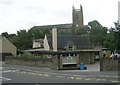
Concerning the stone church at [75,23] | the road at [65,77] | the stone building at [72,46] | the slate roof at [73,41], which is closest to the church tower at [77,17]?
the stone church at [75,23]

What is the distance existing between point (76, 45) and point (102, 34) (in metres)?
51.0

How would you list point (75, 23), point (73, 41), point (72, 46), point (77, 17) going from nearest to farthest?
point (72, 46)
point (73, 41)
point (75, 23)
point (77, 17)

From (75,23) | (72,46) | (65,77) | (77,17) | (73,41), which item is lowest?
(65,77)

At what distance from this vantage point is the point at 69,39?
71000 mm

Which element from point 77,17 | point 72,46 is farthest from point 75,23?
point 72,46

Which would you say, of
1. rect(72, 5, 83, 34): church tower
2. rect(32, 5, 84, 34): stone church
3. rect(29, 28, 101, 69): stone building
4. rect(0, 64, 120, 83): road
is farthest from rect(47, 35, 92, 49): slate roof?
rect(72, 5, 83, 34): church tower

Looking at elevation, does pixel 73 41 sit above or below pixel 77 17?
below

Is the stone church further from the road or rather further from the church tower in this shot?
the road

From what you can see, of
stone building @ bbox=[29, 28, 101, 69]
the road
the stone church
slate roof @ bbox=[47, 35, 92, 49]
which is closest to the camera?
the road

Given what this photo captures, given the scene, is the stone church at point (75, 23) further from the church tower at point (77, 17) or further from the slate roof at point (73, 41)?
the slate roof at point (73, 41)

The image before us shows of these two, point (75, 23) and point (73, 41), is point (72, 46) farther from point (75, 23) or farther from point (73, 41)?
point (75, 23)

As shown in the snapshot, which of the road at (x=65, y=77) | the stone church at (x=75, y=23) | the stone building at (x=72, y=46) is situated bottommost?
the road at (x=65, y=77)

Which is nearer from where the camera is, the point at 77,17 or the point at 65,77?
the point at 65,77

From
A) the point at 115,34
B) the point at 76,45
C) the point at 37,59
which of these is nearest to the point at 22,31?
the point at 76,45
